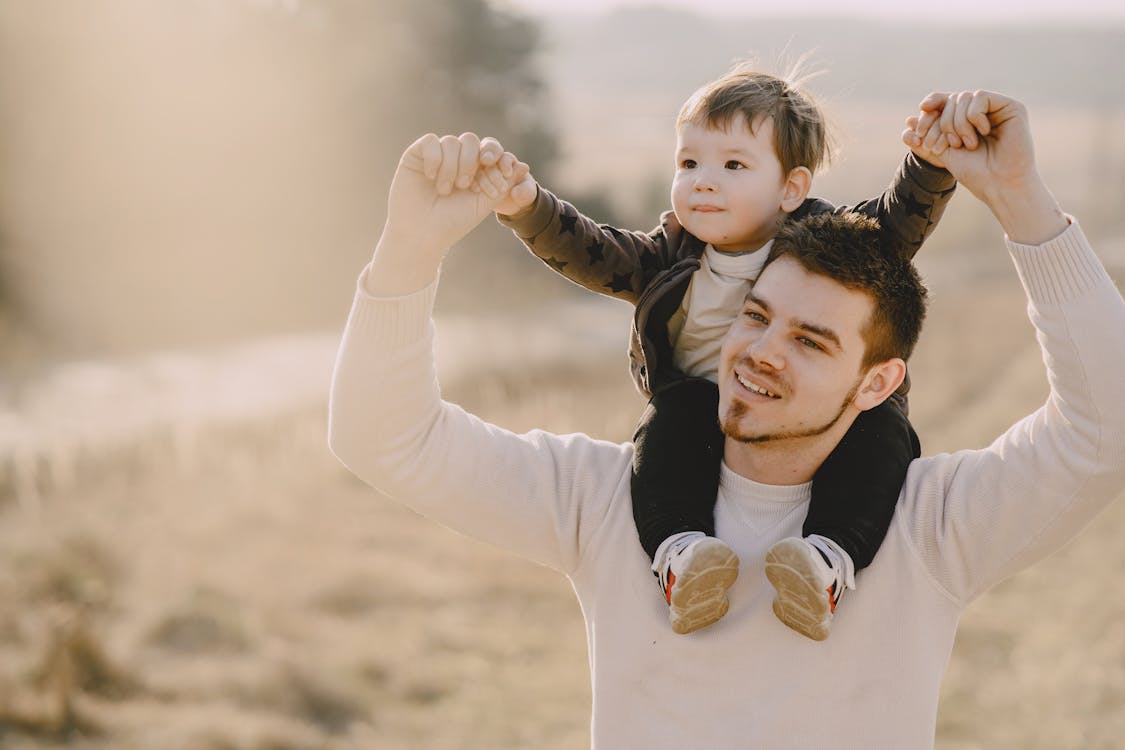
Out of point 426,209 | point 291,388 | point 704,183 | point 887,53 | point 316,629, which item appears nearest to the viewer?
point 426,209

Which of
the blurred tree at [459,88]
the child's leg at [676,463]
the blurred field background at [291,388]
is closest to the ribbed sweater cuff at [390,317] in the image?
the child's leg at [676,463]

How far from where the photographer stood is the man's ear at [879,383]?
6.73 ft

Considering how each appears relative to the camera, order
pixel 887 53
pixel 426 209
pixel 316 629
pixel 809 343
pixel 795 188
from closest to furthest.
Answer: pixel 426 209 < pixel 809 343 < pixel 795 188 < pixel 316 629 < pixel 887 53

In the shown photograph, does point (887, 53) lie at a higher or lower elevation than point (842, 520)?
higher

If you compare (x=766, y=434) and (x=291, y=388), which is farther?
(x=291, y=388)

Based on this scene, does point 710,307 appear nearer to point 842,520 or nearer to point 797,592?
point 842,520

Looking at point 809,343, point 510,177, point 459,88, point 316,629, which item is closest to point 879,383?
point 809,343

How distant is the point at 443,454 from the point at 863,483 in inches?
29.0

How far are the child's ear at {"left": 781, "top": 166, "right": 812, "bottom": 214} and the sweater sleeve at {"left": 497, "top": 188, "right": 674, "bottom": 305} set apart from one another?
0.26 metres

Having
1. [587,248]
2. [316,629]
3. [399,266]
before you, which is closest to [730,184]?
[587,248]

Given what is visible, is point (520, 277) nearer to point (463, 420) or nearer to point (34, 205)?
point (34, 205)

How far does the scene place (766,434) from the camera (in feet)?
6.54

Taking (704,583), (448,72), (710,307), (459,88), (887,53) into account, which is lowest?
(704,583)

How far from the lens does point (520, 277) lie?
→ 19609mm
